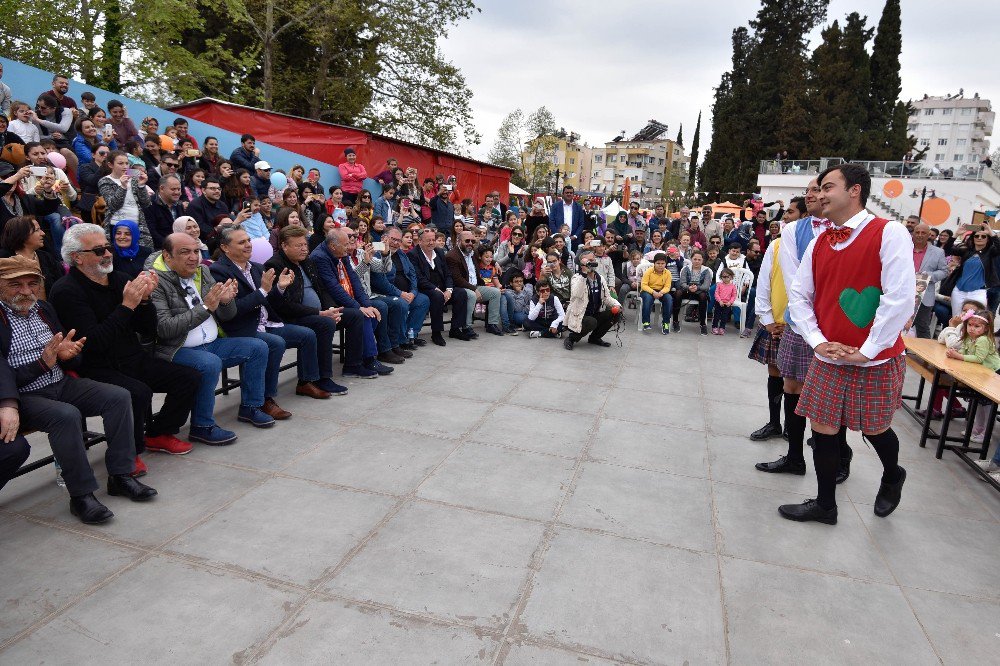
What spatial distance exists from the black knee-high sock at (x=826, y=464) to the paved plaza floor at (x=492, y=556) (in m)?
Answer: 0.17

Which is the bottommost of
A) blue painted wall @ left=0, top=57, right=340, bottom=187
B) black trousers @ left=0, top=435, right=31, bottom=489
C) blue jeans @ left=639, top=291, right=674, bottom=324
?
black trousers @ left=0, top=435, right=31, bottom=489

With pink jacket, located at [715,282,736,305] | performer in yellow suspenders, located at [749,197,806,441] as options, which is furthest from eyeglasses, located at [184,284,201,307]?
pink jacket, located at [715,282,736,305]

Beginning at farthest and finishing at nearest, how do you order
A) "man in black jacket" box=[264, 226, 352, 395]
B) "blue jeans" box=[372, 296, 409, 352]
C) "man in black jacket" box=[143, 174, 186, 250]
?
"blue jeans" box=[372, 296, 409, 352] < "man in black jacket" box=[143, 174, 186, 250] < "man in black jacket" box=[264, 226, 352, 395]

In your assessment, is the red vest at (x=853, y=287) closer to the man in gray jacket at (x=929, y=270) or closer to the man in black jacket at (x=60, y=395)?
the man in black jacket at (x=60, y=395)

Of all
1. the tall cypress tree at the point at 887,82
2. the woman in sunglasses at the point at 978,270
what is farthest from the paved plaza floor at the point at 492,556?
the tall cypress tree at the point at 887,82

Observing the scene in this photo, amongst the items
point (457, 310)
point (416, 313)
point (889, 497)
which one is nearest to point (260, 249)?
point (416, 313)

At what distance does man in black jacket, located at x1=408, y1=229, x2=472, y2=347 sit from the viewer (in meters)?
7.56

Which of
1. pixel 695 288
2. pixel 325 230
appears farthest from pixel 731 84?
Answer: pixel 325 230

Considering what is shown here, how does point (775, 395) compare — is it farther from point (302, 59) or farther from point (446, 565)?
point (302, 59)

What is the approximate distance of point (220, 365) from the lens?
4.15 meters

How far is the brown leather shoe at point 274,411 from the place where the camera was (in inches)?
186

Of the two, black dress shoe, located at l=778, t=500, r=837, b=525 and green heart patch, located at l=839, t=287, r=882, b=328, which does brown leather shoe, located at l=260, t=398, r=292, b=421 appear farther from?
green heart patch, located at l=839, t=287, r=882, b=328

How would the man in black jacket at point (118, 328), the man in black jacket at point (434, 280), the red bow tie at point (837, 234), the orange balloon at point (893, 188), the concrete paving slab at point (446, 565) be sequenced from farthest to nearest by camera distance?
the orange balloon at point (893, 188)
the man in black jacket at point (434, 280)
the man in black jacket at point (118, 328)
the red bow tie at point (837, 234)
the concrete paving slab at point (446, 565)

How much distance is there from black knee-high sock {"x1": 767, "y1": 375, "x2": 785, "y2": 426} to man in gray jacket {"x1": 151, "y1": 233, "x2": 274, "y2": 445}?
156 inches
